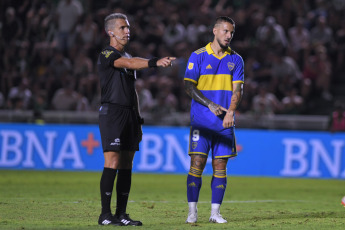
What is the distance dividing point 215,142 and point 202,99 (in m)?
0.57

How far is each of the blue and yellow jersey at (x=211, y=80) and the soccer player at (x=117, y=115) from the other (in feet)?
2.47

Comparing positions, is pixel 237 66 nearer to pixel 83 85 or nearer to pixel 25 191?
pixel 25 191

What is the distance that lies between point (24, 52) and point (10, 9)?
1813 mm

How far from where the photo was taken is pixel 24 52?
2138 centimetres

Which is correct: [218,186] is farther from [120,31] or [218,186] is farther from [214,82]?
[120,31]

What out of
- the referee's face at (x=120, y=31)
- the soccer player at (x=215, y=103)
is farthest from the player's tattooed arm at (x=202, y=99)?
the referee's face at (x=120, y=31)

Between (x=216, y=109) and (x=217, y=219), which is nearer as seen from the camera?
(x=216, y=109)

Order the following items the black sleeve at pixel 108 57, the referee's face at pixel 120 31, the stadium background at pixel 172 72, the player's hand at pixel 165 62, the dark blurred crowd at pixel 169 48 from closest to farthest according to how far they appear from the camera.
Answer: the player's hand at pixel 165 62
the black sleeve at pixel 108 57
the referee's face at pixel 120 31
the stadium background at pixel 172 72
the dark blurred crowd at pixel 169 48

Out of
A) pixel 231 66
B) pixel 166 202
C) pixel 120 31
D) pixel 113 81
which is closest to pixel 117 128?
pixel 113 81

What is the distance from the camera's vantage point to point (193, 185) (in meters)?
7.58

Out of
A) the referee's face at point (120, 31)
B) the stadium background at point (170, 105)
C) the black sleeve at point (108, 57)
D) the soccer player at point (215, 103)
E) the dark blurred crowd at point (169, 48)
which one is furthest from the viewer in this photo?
the dark blurred crowd at point (169, 48)

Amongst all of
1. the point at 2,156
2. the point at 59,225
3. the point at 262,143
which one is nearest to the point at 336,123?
the point at 262,143

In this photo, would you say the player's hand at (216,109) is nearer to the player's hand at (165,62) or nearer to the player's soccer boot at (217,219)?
the player's hand at (165,62)

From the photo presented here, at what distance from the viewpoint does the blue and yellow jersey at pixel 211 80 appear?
766 cm
